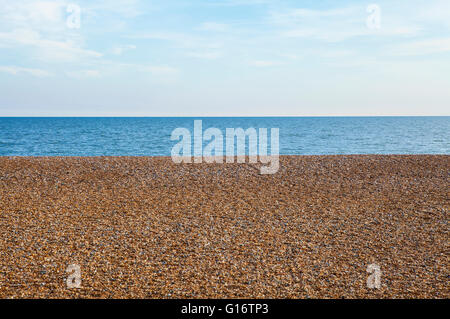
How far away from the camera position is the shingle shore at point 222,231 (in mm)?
5508

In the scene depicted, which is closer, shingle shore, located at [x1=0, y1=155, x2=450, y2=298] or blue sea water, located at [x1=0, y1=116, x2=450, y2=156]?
shingle shore, located at [x1=0, y1=155, x2=450, y2=298]

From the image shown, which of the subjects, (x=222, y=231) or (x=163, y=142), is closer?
(x=222, y=231)

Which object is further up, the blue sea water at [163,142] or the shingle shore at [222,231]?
the blue sea water at [163,142]

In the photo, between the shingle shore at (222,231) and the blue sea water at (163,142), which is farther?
the blue sea water at (163,142)

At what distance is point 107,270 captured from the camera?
5.88 meters

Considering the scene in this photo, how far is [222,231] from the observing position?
7656 millimetres

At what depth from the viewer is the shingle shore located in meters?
5.51

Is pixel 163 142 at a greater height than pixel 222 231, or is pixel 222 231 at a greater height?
pixel 163 142

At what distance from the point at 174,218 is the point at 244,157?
7.53 m

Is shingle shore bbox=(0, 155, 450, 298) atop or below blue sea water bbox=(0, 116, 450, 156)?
below
